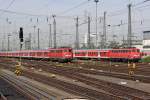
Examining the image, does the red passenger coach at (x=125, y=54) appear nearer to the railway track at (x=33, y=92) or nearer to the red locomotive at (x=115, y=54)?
the red locomotive at (x=115, y=54)

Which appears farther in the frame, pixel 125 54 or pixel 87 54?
pixel 87 54

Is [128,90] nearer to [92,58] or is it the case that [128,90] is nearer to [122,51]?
[122,51]

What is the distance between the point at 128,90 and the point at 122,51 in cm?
4513

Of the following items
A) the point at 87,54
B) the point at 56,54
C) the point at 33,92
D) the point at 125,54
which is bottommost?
the point at 33,92

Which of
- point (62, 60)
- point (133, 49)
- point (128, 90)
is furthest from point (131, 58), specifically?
point (128, 90)

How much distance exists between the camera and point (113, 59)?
244 ft

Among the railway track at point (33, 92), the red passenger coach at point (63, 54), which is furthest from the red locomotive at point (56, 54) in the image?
the railway track at point (33, 92)

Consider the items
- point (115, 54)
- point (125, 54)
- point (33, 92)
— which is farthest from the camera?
point (115, 54)

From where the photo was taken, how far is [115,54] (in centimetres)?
7231

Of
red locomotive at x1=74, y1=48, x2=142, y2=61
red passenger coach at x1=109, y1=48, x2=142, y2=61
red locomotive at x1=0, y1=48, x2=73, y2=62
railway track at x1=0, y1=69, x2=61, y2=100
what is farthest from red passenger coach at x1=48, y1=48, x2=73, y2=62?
railway track at x1=0, y1=69, x2=61, y2=100

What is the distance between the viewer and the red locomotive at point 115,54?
66375mm

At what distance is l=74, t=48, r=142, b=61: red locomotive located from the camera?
6638cm

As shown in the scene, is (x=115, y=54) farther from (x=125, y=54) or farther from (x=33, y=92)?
(x=33, y=92)

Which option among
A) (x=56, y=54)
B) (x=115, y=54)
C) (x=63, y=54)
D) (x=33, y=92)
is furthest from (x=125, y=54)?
(x=33, y=92)
